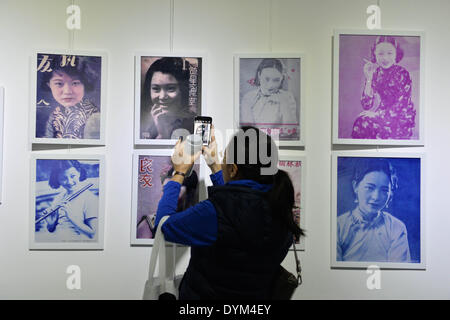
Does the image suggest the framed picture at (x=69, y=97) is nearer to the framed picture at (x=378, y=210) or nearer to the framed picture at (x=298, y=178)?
the framed picture at (x=298, y=178)

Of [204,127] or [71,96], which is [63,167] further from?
[204,127]

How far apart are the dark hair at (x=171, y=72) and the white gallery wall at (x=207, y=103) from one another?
57 mm

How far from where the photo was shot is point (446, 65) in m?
1.58

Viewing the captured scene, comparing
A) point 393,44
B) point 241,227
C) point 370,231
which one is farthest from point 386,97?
point 241,227

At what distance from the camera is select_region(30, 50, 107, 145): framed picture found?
5.07ft

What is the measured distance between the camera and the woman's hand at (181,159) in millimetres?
1393

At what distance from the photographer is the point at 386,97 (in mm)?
1552

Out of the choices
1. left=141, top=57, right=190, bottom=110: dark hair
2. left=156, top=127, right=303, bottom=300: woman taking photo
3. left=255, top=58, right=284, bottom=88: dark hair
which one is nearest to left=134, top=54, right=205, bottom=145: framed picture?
left=141, top=57, right=190, bottom=110: dark hair

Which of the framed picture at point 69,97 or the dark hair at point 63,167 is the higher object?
the framed picture at point 69,97

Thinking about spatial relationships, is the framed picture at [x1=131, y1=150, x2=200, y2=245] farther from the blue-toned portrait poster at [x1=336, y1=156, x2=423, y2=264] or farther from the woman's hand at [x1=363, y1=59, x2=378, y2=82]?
the woman's hand at [x1=363, y1=59, x2=378, y2=82]

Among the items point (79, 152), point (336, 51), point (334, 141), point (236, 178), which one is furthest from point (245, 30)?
point (79, 152)

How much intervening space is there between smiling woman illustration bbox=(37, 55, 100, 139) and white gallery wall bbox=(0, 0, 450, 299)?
2.8 inches

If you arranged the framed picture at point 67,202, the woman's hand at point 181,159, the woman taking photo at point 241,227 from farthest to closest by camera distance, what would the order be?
the framed picture at point 67,202 < the woman's hand at point 181,159 < the woman taking photo at point 241,227

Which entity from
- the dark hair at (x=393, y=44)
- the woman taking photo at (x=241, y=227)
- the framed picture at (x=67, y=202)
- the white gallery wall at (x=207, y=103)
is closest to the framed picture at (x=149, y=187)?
the white gallery wall at (x=207, y=103)
